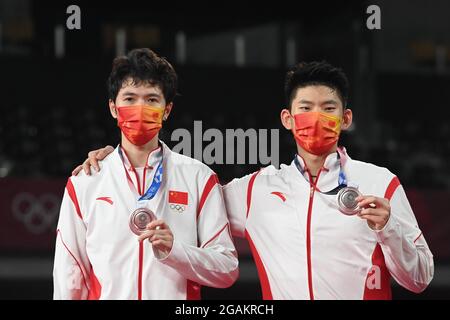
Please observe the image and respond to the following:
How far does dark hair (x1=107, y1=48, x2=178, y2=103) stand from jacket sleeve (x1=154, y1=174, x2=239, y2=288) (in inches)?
16.3

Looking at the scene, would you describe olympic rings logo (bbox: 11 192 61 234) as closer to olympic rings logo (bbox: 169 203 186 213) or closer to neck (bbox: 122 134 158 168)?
neck (bbox: 122 134 158 168)

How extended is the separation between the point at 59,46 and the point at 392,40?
6.36 meters

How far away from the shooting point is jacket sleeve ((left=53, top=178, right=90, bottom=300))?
11.2ft

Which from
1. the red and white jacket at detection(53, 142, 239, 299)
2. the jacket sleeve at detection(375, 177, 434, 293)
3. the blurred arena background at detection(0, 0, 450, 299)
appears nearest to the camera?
the jacket sleeve at detection(375, 177, 434, 293)

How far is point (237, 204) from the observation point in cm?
364

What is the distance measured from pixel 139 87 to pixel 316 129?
0.71 m

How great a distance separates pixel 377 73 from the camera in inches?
499

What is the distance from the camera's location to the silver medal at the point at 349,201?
3.13 m

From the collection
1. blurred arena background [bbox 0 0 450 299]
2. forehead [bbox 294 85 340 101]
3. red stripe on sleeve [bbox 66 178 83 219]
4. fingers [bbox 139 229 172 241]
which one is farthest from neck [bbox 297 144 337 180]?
blurred arena background [bbox 0 0 450 299]

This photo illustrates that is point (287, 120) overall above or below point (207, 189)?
above

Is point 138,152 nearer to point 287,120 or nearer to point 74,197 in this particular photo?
point 74,197

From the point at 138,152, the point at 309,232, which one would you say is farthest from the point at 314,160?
the point at 138,152

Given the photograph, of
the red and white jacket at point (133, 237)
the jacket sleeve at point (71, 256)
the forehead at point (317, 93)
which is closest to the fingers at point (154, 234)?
the red and white jacket at point (133, 237)

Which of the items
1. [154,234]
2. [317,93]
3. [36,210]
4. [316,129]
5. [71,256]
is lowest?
[36,210]
